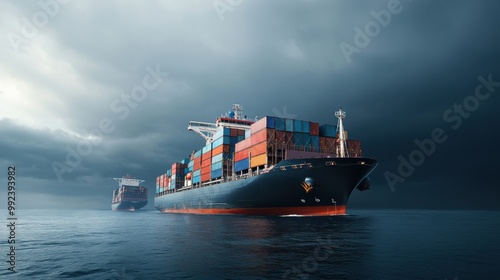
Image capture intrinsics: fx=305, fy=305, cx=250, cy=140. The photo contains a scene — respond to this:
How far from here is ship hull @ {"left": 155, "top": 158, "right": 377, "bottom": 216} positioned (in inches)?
1713

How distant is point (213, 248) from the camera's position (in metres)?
20.5

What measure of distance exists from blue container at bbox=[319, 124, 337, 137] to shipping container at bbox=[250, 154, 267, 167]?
11913 millimetres

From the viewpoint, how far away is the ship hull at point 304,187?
143 feet

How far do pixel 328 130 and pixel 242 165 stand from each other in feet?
54.6

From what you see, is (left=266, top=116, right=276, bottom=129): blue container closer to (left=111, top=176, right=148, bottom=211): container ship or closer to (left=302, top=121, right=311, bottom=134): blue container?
(left=302, top=121, right=311, bottom=134): blue container

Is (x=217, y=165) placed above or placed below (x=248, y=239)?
above

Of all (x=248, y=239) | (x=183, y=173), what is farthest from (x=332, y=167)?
(x=183, y=173)

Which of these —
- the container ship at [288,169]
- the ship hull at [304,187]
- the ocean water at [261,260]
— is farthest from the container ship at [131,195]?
the ocean water at [261,260]

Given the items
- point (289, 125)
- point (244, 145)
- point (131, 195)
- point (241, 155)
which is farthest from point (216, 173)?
point (131, 195)

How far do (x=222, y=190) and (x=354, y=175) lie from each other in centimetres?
2632

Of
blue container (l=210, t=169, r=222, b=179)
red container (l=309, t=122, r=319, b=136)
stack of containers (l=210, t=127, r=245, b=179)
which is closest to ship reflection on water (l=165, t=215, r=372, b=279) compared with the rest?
red container (l=309, t=122, r=319, b=136)

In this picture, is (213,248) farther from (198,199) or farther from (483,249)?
(198,199)

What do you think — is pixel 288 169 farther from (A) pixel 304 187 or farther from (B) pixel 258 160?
(B) pixel 258 160

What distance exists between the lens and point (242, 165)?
55875mm
